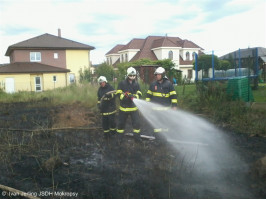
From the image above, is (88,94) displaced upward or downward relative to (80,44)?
downward

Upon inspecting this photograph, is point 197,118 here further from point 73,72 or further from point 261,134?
point 73,72

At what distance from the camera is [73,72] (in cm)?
3011

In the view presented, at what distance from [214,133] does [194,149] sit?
159 centimetres

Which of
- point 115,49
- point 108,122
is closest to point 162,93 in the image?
point 108,122

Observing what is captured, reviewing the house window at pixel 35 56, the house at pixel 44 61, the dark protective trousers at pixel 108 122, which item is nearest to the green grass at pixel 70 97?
the dark protective trousers at pixel 108 122

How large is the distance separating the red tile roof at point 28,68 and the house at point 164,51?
13051 mm

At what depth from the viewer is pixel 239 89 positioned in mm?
9047

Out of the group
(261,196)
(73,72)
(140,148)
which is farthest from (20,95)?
(261,196)

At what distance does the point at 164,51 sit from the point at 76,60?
44.0 ft

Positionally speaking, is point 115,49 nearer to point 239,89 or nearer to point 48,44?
point 48,44

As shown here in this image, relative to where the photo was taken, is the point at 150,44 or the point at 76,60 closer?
the point at 76,60

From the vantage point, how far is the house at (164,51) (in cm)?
3762

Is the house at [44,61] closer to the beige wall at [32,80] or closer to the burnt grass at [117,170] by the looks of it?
the beige wall at [32,80]

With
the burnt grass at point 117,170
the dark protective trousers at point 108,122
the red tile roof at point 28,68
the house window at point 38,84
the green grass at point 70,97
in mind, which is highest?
the red tile roof at point 28,68
